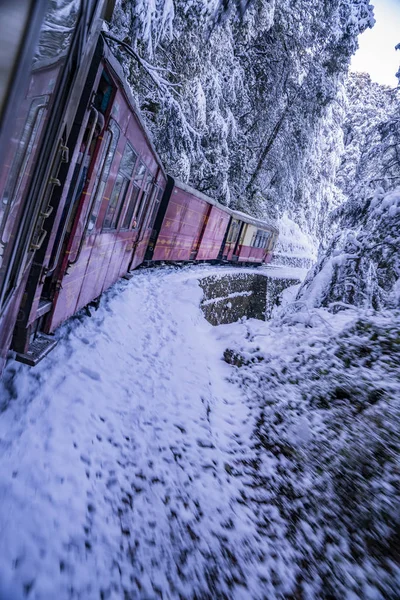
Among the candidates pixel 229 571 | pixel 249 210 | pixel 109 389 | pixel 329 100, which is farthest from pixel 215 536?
pixel 329 100

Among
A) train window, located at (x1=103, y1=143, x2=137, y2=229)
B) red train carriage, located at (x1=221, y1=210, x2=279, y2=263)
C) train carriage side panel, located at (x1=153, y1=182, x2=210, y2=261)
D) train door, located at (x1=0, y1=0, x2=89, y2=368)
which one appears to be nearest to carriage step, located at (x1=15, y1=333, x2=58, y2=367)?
train door, located at (x1=0, y1=0, x2=89, y2=368)

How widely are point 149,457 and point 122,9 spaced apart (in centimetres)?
1003

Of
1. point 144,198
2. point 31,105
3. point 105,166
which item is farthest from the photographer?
point 144,198

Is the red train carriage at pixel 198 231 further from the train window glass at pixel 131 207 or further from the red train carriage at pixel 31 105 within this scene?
the red train carriage at pixel 31 105

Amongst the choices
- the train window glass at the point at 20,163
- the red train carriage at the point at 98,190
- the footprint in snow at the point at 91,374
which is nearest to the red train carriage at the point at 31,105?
the train window glass at the point at 20,163

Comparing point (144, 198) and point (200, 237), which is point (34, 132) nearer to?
point (144, 198)

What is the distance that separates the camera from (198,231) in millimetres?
14461

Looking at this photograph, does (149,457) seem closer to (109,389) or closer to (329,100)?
(109,389)

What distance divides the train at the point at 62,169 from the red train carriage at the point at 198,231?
2.46m

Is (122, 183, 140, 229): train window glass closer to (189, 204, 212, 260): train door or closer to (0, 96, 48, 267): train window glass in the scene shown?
(0, 96, 48, 267): train window glass

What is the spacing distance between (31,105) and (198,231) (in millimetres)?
13387

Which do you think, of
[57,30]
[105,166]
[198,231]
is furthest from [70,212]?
[198,231]

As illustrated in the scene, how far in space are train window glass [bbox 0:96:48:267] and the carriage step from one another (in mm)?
2021

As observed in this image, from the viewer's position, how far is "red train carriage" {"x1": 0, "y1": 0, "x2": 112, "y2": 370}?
3.03 feet
